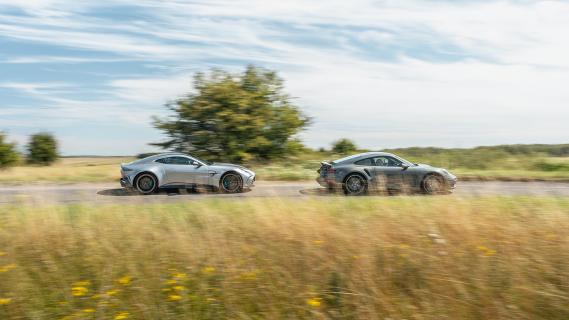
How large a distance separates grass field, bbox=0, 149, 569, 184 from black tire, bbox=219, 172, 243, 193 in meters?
5.45

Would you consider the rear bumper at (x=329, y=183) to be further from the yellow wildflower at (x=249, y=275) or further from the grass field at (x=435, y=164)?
the yellow wildflower at (x=249, y=275)

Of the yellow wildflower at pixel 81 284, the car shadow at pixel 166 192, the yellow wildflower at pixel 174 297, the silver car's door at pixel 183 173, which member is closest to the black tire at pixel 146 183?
the car shadow at pixel 166 192

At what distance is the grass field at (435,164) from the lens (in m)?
20.6

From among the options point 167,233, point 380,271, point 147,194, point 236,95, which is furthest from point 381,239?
point 236,95

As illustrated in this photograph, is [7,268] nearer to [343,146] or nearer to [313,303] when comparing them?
[313,303]

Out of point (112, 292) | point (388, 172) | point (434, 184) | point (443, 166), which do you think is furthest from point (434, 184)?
point (443, 166)

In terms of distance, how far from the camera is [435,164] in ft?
91.7

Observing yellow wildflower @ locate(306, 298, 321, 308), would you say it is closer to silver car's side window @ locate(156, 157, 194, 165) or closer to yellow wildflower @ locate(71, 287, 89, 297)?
yellow wildflower @ locate(71, 287, 89, 297)

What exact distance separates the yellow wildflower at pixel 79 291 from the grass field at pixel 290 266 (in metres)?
0.01

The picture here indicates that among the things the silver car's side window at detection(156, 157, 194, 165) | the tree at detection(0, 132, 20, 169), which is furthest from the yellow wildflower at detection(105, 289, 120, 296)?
the tree at detection(0, 132, 20, 169)

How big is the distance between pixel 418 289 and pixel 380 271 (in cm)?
48

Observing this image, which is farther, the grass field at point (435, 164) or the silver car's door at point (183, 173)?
the grass field at point (435, 164)

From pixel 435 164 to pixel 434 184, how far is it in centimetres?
1388

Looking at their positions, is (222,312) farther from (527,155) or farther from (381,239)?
(527,155)
